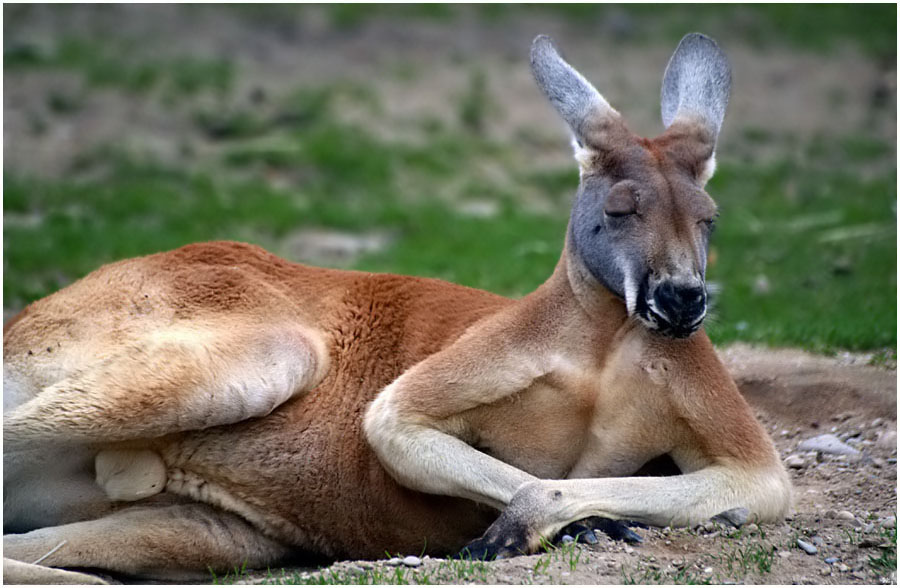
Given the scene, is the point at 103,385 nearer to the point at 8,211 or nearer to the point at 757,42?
the point at 8,211

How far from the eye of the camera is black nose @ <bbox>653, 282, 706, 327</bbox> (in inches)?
170

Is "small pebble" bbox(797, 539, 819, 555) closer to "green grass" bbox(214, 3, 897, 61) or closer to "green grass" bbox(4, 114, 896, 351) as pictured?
"green grass" bbox(4, 114, 896, 351)

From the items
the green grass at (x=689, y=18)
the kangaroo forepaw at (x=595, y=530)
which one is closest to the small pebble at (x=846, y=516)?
the kangaroo forepaw at (x=595, y=530)

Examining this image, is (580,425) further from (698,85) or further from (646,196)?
(698,85)

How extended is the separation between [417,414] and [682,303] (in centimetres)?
123

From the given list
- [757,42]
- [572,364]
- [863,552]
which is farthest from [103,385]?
[757,42]

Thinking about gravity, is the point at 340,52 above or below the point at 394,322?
above

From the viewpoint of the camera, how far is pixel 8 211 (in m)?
12.6

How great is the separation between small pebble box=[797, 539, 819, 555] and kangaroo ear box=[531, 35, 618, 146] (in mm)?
1912

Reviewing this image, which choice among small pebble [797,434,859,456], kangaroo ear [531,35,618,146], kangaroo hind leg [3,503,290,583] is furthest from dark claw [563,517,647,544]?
small pebble [797,434,859,456]

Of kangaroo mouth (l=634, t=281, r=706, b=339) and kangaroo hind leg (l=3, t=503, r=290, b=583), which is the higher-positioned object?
kangaroo mouth (l=634, t=281, r=706, b=339)

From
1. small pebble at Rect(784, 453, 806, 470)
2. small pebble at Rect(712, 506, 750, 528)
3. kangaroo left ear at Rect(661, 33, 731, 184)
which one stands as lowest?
small pebble at Rect(784, 453, 806, 470)

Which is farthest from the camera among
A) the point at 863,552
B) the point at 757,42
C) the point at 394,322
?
the point at 757,42

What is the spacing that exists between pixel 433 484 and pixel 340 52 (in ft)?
49.3
